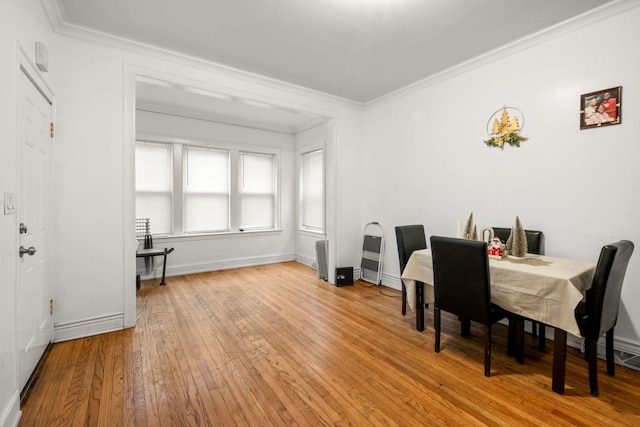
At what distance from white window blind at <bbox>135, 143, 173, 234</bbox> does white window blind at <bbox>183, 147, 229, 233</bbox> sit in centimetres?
28

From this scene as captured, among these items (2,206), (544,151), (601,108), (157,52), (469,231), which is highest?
(157,52)

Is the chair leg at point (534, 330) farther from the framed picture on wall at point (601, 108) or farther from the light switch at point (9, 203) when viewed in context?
the light switch at point (9, 203)

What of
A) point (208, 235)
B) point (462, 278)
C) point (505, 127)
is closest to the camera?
point (462, 278)

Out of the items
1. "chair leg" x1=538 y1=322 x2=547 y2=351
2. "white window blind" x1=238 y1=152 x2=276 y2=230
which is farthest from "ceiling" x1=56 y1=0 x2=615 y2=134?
"chair leg" x1=538 y1=322 x2=547 y2=351

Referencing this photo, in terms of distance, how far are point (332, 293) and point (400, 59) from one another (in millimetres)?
3070

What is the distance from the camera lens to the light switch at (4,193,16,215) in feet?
5.24

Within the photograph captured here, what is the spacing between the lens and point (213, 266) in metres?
5.35

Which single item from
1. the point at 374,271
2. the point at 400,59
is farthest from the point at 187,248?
the point at 400,59

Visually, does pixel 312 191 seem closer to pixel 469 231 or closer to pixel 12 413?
pixel 469 231

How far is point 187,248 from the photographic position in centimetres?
511

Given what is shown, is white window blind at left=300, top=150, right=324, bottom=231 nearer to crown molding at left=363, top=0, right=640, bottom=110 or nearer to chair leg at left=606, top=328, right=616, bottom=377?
crown molding at left=363, top=0, right=640, bottom=110

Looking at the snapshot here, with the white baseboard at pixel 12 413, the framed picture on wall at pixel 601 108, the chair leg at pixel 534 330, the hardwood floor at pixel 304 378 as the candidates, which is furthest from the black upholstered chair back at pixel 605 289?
the white baseboard at pixel 12 413

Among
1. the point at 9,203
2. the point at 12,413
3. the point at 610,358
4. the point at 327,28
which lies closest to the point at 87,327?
the point at 12,413

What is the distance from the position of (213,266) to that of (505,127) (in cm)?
488
